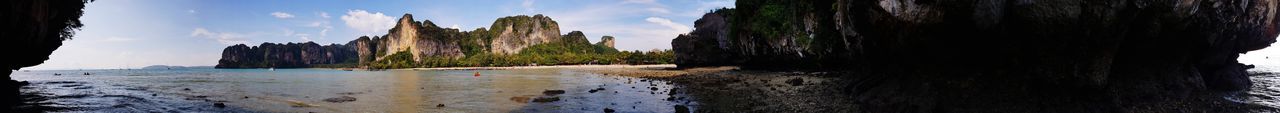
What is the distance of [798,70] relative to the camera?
43.8m

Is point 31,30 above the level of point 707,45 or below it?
below

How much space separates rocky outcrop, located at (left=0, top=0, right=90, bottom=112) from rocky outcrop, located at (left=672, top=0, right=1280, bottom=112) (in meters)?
22.1

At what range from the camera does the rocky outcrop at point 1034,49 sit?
11102mm

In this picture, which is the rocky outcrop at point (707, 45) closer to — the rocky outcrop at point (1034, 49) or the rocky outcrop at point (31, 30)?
→ the rocky outcrop at point (1034, 49)

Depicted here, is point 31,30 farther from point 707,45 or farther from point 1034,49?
point 707,45

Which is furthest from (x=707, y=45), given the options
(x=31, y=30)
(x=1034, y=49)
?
(x=1034, y=49)

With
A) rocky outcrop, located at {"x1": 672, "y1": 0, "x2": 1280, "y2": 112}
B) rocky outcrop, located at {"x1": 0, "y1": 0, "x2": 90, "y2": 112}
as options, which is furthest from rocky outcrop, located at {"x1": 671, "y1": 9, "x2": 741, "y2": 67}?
rocky outcrop, located at {"x1": 0, "y1": 0, "x2": 90, "y2": 112}

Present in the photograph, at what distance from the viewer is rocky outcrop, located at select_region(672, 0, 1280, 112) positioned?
36.4ft

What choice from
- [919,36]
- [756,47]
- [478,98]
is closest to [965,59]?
[919,36]

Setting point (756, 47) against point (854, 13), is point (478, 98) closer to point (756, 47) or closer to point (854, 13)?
point (854, 13)

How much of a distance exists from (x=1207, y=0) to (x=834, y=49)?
10620 mm

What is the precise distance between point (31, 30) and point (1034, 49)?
97.9ft

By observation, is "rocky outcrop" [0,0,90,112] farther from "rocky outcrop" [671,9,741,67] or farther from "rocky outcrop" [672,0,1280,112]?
"rocky outcrop" [671,9,741,67]

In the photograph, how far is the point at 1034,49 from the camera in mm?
11320
